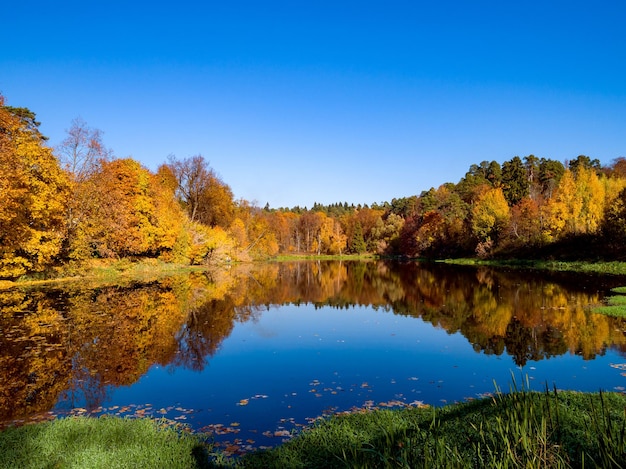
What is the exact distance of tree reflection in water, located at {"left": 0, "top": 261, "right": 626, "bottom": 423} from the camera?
33.5 ft

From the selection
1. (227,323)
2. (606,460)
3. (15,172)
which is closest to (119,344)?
(227,323)

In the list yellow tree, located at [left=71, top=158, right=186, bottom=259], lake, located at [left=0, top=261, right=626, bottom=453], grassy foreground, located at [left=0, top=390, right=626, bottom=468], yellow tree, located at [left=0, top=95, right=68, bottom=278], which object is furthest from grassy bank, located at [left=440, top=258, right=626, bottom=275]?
yellow tree, located at [left=0, top=95, right=68, bottom=278]

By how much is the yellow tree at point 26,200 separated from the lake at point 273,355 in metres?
3.48

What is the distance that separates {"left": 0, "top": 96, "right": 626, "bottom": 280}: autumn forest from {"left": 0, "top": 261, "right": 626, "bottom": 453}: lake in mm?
6489

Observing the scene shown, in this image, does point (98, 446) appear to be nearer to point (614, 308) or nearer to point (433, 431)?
point (433, 431)

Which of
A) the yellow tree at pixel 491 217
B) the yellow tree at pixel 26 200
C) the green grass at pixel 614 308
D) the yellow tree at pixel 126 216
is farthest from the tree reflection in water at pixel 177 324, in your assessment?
the yellow tree at pixel 491 217

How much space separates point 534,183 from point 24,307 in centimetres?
8875

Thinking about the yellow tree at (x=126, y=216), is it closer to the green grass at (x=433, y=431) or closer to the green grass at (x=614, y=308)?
the green grass at (x=433, y=431)

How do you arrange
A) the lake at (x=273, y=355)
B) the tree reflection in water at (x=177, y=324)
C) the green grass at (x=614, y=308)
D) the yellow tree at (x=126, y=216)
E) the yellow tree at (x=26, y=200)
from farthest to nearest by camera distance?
the yellow tree at (x=126, y=216)
the yellow tree at (x=26, y=200)
the green grass at (x=614, y=308)
the tree reflection in water at (x=177, y=324)
the lake at (x=273, y=355)

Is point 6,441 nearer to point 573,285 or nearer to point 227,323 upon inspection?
point 227,323

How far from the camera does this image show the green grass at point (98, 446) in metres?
5.48

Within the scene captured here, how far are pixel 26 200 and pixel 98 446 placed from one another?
81.8ft

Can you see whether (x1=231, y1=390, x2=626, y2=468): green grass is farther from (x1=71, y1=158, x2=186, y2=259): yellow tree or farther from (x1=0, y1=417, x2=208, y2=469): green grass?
(x1=71, y1=158, x2=186, y2=259): yellow tree

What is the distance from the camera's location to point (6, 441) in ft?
19.9
